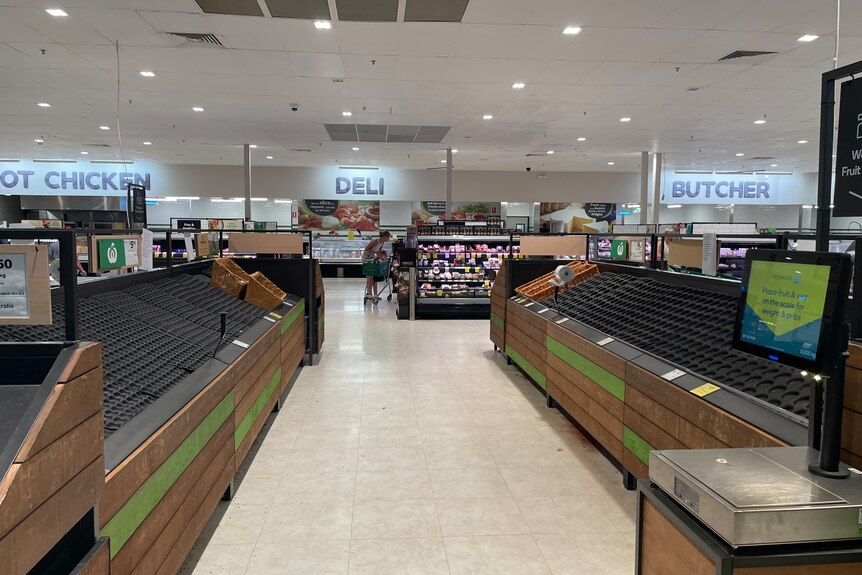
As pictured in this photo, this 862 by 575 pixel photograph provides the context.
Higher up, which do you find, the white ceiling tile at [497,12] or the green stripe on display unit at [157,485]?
the white ceiling tile at [497,12]

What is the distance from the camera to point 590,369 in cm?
397

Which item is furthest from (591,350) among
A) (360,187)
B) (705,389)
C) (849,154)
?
(360,187)

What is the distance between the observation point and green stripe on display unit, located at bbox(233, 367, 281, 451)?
338 cm

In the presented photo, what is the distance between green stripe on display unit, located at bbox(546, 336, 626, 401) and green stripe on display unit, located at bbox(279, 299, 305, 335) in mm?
2318

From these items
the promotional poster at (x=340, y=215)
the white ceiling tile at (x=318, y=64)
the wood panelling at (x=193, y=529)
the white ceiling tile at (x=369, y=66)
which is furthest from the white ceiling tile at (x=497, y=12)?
the promotional poster at (x=340, y=215)

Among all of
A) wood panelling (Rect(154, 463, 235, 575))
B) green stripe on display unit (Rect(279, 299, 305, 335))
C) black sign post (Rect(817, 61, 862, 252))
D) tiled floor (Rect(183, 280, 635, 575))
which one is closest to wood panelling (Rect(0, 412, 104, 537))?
wood panelling (Rect(154, 463, 235, 575))

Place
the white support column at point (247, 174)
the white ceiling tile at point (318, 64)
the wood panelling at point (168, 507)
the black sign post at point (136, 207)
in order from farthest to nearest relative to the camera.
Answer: the white support column at point (247, 174), the black sign post at point (136, 207), the white ceiling tile at point (318, 64), the wood panelling at point (168, 507)

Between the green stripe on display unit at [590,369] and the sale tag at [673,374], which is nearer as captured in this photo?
the sale tag at [673,374]

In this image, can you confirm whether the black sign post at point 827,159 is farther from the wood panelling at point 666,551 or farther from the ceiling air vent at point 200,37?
the ceiling air vent at point 200,37

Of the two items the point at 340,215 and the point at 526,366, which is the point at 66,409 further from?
the point at 340,215

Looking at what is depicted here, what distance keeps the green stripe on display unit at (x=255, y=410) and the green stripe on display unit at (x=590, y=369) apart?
2.27 metres

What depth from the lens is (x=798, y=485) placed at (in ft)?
4.75

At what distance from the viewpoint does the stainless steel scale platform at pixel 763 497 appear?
1330 mm

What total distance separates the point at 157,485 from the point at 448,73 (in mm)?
6593
